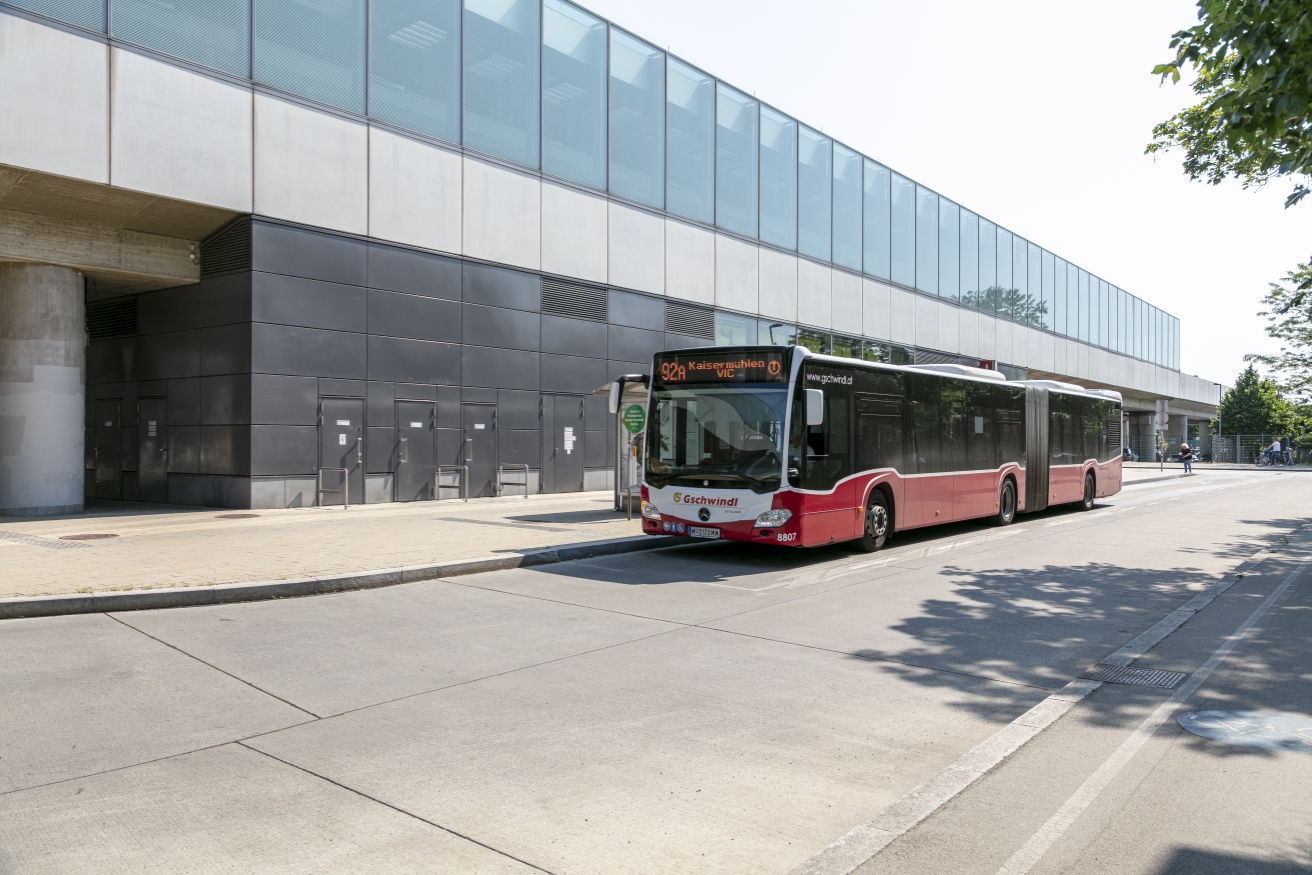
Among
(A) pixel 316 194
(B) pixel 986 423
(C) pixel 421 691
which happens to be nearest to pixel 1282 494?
(B) pixel 986 423

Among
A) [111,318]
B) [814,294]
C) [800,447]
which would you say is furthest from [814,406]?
[814,294]

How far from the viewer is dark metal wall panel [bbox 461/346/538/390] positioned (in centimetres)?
2205

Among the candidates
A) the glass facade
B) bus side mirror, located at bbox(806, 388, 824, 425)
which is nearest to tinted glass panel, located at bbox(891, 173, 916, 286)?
the glass facade

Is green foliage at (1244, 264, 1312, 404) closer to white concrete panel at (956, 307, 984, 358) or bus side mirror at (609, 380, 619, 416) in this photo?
white concrete panel at (956, 307, 984, 358)

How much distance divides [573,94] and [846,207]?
48.7ft

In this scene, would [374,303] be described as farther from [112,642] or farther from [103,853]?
[103,853]

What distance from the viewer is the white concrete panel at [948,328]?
137ft

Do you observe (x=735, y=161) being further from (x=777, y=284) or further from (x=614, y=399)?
(x=614, y=399)

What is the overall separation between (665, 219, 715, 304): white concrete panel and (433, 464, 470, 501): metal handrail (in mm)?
9297

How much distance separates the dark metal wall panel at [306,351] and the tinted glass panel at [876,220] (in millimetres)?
23472

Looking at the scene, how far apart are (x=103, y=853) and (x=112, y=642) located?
437cm

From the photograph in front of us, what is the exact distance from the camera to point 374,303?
20016 millimetres

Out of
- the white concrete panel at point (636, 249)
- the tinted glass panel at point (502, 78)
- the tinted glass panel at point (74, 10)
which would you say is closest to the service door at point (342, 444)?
the tinted glass panel at point (502, 78)

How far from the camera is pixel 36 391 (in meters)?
16.9
